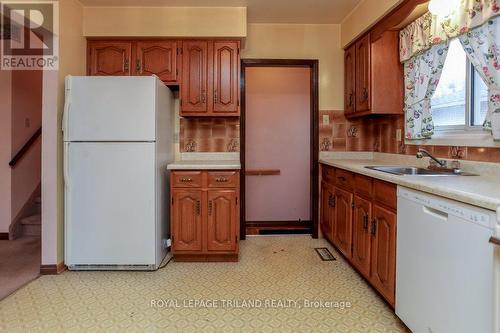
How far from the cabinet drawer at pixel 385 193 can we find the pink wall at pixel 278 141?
7.51ft

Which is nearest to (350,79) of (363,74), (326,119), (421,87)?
(363,74)

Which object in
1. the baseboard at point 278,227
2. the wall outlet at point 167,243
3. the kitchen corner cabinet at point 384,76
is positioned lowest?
the baseboard at point 278,227

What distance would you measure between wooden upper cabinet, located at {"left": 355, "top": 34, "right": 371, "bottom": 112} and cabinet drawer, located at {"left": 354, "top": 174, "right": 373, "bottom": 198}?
845 mm

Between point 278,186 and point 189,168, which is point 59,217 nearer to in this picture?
point 189,168

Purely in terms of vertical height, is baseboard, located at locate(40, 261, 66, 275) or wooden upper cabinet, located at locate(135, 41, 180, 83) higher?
wooden upper cabinet, located at locate(135, 41, 180, 83)

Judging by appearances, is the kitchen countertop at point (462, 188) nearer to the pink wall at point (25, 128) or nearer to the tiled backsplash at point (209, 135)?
the tiled backsplash at point (209, 135)

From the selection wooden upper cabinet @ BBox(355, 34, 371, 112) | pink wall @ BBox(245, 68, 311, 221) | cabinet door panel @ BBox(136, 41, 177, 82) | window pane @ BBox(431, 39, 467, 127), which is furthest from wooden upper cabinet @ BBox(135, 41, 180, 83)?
window pane @ BBox(431, 39, 467, 127)

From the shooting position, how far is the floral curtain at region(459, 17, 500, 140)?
1.81 metres

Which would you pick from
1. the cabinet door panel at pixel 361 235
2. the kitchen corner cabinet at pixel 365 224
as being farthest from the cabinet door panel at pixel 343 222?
the cabinet door panel at pixel 361 235

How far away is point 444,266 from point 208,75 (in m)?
2.61

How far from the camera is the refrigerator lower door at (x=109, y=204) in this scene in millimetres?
2652

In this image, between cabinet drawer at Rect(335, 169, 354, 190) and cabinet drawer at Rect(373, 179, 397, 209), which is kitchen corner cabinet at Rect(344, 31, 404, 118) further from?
cabinet drawer at Rect(373, 179, 397, 209)

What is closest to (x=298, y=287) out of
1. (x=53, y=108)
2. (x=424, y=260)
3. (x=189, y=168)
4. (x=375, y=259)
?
(x=375, y=259)

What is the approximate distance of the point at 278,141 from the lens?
4484 millimetres
